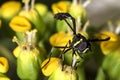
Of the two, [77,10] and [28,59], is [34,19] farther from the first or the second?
[28,59]

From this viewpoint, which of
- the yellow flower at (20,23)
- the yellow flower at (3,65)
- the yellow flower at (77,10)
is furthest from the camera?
the yellow flower at (77,10)

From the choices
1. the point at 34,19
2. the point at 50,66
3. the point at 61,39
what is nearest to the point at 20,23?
the point at 34,19

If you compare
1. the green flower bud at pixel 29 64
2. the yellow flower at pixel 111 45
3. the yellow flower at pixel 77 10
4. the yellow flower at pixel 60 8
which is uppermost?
the yellow flower at pixel 60 8

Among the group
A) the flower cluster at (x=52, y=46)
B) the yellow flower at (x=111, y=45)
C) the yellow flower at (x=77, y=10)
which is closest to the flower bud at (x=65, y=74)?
the flower cluster at (x=52, y=46)

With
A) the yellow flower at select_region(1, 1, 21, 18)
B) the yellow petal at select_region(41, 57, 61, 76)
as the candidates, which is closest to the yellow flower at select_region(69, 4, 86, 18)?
the yellow flower at select_region(1, 1, 21, 18)

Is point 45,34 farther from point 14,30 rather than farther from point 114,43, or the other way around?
point 114,43

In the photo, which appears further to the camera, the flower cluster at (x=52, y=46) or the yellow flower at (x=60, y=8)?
the yellow flower at (x=60, y=8)

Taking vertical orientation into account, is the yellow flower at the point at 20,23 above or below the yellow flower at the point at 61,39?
above

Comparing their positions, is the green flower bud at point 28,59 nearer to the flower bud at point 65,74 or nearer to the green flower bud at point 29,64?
the green flower bud at point 29,64

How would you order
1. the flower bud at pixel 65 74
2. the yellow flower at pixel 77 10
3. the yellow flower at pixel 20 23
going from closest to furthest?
the flower bud at pixel 65 74 < the yellow flower at pixel 20 23 < the yellow flower at pixel 77 10
